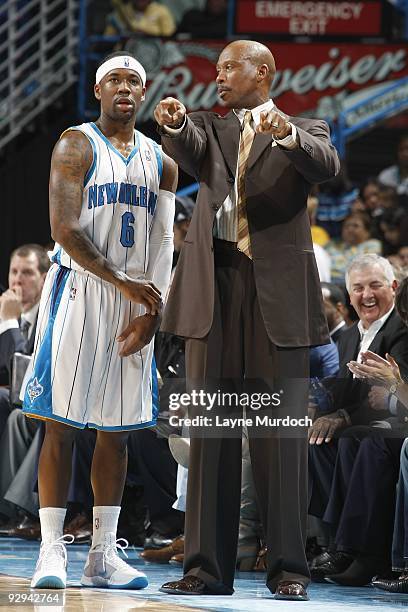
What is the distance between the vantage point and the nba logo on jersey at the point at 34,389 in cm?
394

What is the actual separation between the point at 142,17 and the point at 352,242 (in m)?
3.06

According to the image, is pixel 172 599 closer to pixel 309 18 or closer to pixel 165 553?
pixel 165 553

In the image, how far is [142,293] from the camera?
3.98 meters

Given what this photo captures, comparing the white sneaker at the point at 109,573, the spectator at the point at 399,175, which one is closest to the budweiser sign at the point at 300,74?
the spectator at the point at 399,175

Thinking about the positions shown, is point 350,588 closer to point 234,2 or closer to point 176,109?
point 176,109

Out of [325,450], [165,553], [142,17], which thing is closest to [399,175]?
[142,17]

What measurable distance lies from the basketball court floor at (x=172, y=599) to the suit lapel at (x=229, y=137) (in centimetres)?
144

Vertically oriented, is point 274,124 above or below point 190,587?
above

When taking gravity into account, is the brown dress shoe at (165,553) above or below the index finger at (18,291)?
below

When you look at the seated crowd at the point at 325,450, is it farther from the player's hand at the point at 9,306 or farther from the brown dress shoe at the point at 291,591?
the brown dress shoe at the point at 291,591

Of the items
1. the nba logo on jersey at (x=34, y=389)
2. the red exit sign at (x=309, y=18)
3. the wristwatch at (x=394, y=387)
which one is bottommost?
the nba logo on jersey at (x=34, y=389)

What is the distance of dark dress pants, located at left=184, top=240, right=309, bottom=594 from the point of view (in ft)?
12.4

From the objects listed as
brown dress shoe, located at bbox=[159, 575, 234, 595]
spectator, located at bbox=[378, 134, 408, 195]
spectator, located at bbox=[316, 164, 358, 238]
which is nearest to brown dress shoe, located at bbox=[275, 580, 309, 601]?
brown dress shoe, located at bbox=[159, 575, 234, 595]

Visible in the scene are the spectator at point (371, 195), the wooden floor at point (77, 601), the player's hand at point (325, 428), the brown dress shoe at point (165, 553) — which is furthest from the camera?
the spectator at point (371, 195)
